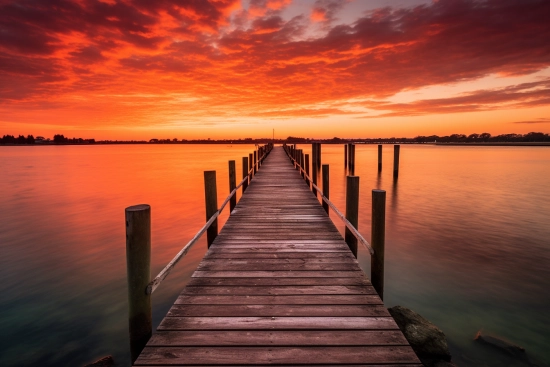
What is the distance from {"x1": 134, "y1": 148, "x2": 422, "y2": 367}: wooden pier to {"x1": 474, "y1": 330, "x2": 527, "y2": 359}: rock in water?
258cm

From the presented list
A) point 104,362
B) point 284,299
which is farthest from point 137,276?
point 104,362

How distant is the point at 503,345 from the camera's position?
4719mm

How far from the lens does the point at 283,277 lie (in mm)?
4129

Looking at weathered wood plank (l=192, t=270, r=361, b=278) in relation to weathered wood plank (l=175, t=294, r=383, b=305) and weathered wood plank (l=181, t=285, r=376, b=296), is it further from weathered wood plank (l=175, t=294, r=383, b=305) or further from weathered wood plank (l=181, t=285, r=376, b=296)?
weathered wood plank (l=175, t=294, r=383, b=305)

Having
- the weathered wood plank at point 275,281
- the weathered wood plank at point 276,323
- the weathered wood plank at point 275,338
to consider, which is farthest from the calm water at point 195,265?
the weathered wood plank at point 275,338

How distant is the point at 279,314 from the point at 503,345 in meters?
4.04

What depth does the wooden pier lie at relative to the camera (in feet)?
8.66

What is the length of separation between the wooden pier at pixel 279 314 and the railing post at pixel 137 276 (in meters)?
0.23

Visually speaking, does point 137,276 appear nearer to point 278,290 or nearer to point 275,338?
point 275,338

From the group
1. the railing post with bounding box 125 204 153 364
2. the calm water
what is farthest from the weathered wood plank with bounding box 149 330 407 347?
the calm water

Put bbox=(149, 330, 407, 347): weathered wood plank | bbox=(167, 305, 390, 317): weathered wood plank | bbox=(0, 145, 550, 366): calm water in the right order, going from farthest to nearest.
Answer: bbox=(0, 145, 550, 366): calm water → bbox=(167, 305, 390, 317): weathered wood plank → bbox=(149, 330, 407, 347): weathered wood plank

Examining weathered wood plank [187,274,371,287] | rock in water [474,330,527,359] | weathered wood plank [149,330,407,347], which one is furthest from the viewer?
rock in water [474,330,527,359]

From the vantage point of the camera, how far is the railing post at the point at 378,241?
410 cm

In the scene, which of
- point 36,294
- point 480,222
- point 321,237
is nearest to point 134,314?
point 321,237
